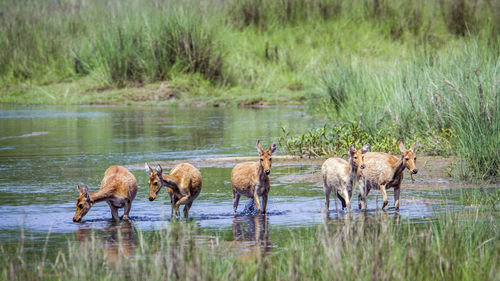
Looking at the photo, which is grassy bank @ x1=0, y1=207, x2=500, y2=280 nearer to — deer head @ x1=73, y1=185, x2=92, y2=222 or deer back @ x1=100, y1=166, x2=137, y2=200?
deer head @ x1=73, y1=185, x2=92, y2=222

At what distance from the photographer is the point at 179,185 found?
37.8 ft

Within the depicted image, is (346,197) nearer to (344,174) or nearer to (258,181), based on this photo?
(344,174)

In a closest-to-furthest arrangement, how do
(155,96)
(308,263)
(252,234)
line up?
(308,263)
(252,234)
(155,96)

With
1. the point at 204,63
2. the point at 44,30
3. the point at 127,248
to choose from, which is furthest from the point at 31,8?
the point at 127,248

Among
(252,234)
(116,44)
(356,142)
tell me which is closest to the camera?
(252,234)

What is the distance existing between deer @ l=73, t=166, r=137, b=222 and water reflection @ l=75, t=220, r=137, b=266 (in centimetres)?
26

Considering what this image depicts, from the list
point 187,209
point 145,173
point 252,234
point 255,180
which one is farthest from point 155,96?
point 252,234

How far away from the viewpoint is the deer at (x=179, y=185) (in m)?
11.3

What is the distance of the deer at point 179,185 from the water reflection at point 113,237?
2.65 ft

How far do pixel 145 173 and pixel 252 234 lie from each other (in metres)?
5.81

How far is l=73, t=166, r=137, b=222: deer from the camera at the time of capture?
10.8m

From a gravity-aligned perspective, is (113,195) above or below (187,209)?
above

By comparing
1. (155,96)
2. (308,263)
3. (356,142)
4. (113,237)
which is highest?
(155,96)

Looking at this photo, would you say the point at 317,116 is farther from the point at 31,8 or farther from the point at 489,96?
the point at 31,8
